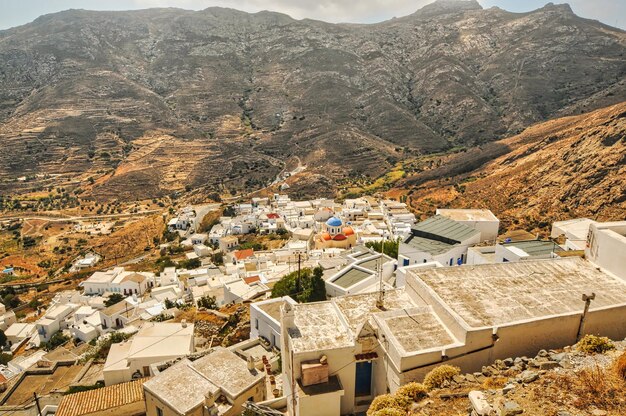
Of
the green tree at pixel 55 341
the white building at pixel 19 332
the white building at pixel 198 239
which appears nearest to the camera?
the green tree at pixel 55 341

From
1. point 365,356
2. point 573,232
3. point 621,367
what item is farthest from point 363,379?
point 573,232

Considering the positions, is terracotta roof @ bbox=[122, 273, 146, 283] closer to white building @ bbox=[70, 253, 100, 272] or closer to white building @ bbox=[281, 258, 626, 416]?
white building @ bbox=[70, 253, 100, 272]

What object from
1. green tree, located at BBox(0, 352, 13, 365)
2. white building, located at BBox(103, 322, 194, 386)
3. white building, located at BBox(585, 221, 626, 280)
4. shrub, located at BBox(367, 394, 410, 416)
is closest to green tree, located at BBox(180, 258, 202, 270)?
green tree, located at BBox(0, 352, 13, 365)

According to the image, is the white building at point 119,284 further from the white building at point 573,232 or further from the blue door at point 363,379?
the white building at point 573,232

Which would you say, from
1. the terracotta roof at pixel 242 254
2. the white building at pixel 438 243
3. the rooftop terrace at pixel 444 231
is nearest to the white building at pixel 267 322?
the white building at pixel 438 243

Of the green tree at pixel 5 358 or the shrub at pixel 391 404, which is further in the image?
the green tree at pixel 5 358

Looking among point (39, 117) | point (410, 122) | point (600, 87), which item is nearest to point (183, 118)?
point (39, 117)

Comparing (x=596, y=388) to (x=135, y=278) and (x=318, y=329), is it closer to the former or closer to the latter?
(x=318, y=329)

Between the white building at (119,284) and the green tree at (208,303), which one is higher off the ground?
the green tree at (208,303)
